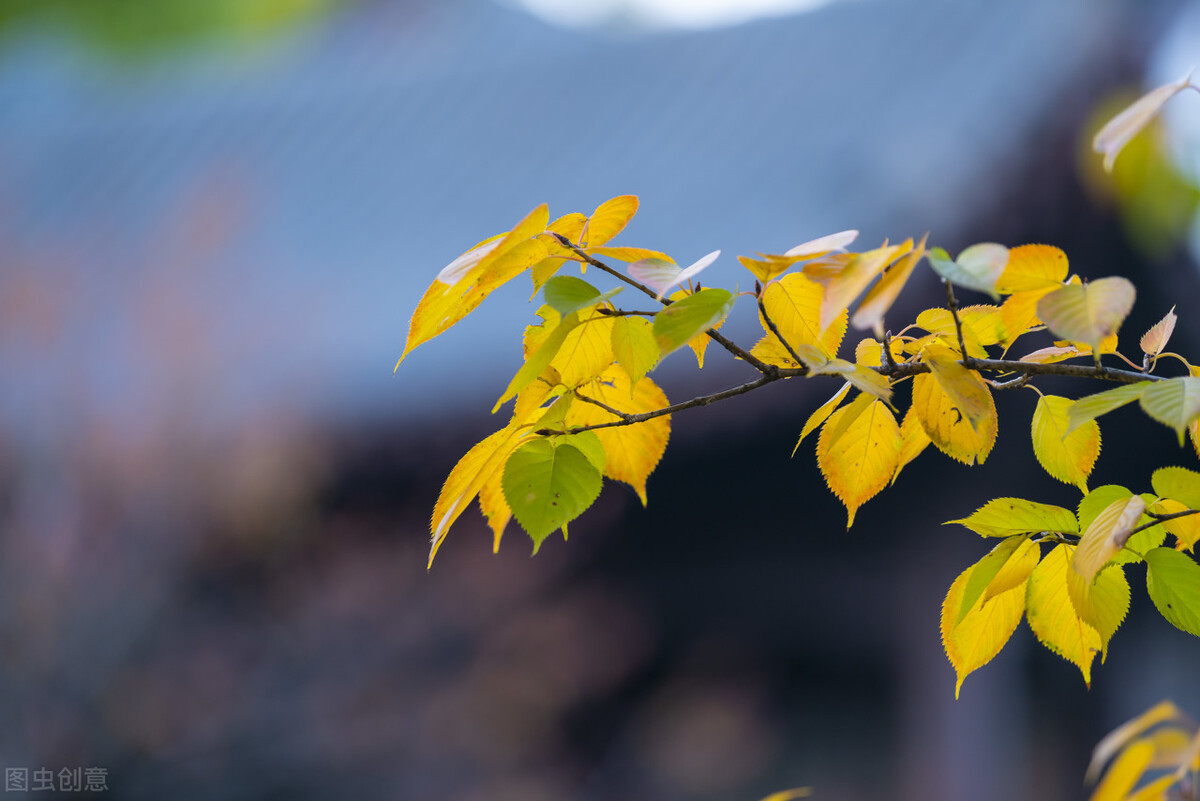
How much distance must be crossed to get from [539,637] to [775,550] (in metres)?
0.64

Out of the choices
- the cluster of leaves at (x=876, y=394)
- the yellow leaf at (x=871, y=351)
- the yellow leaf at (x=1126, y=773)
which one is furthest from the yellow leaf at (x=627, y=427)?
Result: the yellow leaf at (x=1126, y=773)

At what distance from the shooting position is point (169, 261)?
257cm

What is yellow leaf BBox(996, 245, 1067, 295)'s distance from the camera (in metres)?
0.39

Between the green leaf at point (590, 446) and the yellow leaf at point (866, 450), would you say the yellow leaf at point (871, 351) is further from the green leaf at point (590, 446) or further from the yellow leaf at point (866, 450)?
the green leaf at point (590, 446)

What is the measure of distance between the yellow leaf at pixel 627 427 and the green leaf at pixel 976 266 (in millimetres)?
223

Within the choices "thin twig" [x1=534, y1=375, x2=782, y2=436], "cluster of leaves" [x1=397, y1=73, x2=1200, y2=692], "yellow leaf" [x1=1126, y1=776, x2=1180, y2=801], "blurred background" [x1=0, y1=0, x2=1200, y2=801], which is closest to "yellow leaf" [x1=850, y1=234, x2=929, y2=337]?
"cluster of leaves" [x1=397, y1=73, x2=1200, y2=692]

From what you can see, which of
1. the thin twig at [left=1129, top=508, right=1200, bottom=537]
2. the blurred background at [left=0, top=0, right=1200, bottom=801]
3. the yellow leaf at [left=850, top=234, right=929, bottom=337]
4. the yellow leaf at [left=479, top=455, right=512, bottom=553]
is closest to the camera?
the yellow leaf at [left=850, top=234, right=929, bottom=337]

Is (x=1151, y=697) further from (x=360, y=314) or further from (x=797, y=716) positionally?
(x=360, y=314)

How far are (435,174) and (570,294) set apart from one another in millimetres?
2433

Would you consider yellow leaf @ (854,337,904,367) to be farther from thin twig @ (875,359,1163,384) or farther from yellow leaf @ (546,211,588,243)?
yellow leaf @ (546,211,588,243)

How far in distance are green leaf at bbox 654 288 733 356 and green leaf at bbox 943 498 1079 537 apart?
0.18m

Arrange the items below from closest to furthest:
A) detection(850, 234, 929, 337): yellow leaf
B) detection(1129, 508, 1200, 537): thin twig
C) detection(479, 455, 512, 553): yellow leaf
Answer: detection(850, 234, 929, 337): yellow leaf < detection(1129, 508, 1200, 537): thin twig < detection(479, 455, 512, 553): yellow leaf

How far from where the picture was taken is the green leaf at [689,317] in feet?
1.19

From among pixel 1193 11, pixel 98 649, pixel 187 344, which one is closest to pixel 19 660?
pixel 98 649
